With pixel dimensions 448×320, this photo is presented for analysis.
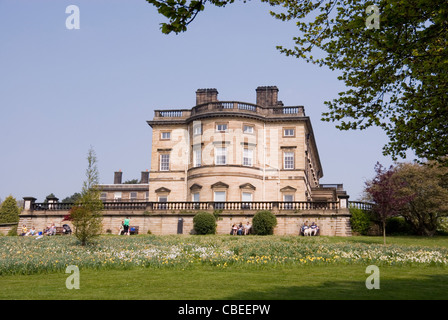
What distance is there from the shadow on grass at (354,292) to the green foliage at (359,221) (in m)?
26.7

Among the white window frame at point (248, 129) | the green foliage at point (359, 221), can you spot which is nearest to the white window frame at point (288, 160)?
the white window frame at point (248, 129)

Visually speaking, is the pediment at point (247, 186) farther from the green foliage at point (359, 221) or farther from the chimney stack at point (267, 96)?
the green foliage at point (359, 221)

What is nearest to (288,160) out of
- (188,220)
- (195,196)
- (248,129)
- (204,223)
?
(248,129)

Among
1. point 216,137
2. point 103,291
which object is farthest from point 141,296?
point 216,137

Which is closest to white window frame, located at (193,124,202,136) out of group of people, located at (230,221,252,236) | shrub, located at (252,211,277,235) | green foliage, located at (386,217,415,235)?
group of people, located at (230,221,252,236)

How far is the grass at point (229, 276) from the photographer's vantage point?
36.1 ft

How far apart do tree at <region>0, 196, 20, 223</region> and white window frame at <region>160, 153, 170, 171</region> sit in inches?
1048

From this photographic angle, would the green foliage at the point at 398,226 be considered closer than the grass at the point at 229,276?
No

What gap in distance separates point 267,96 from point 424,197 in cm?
2216

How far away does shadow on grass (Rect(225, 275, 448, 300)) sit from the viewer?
10407mm

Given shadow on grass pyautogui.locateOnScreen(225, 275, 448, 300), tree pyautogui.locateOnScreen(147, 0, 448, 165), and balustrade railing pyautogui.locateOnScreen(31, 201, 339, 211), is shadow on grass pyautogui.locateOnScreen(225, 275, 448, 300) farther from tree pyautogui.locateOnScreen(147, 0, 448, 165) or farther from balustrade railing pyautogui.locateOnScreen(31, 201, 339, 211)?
balustrade railing pyautogui.locateOnScreen(31, 201, 339, 211)

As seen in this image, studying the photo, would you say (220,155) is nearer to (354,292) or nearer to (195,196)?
(195,196)

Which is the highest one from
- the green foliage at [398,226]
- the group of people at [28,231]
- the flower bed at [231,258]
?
the green foliage at [398,226]
